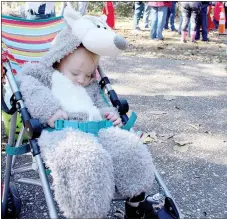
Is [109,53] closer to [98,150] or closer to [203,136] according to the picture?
[98,150]

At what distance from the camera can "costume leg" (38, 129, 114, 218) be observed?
1.52m

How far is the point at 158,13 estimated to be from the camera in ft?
24.3

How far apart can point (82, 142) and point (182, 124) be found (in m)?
2.00

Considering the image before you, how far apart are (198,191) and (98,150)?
1102 millimetres

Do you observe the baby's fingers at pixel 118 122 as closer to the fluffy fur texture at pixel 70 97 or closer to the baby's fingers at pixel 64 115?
the fluffy fur texture at pixel 70 97

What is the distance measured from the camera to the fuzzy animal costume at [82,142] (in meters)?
1.54

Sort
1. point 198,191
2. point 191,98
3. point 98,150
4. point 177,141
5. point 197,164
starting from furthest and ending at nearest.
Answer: point 191,98 < point 177,141 < point 197,164 < point 198,191 < point 98,150

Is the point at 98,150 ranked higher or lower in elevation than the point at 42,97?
lower

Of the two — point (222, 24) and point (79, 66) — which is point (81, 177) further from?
point (222, 24)

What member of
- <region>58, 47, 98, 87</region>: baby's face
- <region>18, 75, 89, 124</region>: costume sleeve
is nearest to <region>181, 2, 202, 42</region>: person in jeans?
<region>58, 47, 98, 87</region>: baby's face

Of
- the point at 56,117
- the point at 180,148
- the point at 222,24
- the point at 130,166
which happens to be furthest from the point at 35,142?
the point at 222,24

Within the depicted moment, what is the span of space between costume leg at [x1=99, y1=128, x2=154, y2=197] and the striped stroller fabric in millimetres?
1075

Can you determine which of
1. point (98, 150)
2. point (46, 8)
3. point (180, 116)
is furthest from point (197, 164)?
point (46, 8)

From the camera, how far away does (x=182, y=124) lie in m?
3.50
